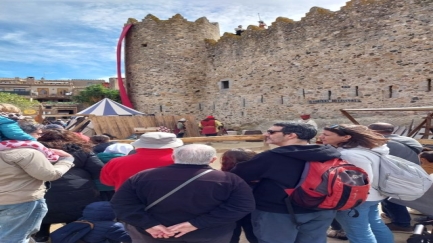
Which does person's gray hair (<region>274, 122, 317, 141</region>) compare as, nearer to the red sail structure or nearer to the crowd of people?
the crowd of people

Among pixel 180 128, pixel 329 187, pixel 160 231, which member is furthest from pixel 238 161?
pixel 180 128

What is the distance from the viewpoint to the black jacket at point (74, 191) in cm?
334

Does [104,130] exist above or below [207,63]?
below

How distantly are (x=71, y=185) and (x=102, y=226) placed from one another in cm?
48

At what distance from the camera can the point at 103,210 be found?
335cm

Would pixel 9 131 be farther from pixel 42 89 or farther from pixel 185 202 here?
pixel 42 89

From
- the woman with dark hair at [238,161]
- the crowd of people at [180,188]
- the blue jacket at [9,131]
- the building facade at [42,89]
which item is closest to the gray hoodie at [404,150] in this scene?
the crowd of people at [180,188]

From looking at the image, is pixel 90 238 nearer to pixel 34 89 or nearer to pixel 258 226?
pixel 258 226

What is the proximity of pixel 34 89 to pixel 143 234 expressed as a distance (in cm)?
5945

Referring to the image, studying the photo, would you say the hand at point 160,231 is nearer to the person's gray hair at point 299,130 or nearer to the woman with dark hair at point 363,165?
the person's gray hair at point 299,130

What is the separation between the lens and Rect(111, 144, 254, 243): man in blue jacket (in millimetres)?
2287

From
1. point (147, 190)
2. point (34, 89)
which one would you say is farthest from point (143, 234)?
point (34, 89)

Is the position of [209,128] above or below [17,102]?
below

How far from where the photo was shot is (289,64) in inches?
611
